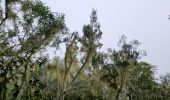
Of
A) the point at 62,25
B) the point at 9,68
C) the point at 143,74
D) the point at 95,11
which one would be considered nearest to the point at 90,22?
the point at 95,11

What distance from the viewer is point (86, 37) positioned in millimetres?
A: 28562

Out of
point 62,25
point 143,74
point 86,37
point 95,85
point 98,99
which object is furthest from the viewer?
point 143,74

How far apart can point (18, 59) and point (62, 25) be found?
442cm

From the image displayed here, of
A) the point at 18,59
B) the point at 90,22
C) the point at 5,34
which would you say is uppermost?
the point at 90,22

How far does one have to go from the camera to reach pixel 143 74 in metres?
40.8

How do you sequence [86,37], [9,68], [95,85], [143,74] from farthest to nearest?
[143,74] < [95,85] < [86,37] < [9,68]

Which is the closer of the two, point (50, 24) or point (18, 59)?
point (18, 59)

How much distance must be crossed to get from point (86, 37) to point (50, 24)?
479 cm

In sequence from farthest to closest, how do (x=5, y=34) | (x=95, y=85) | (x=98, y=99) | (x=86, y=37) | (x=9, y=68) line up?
1. (x=98, y=99)
2. (x=95, y=85)
3. (x=86, y=37)
4. (x=5, y=34)
5. (x=9, y=68)

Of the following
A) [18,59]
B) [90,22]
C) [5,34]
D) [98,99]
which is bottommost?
[98,99]

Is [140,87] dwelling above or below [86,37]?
below

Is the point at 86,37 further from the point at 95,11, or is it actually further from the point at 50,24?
the point at 50,24

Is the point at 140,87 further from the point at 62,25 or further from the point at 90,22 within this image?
the point at 62,25

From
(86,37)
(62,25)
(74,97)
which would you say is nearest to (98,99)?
(74,97)
